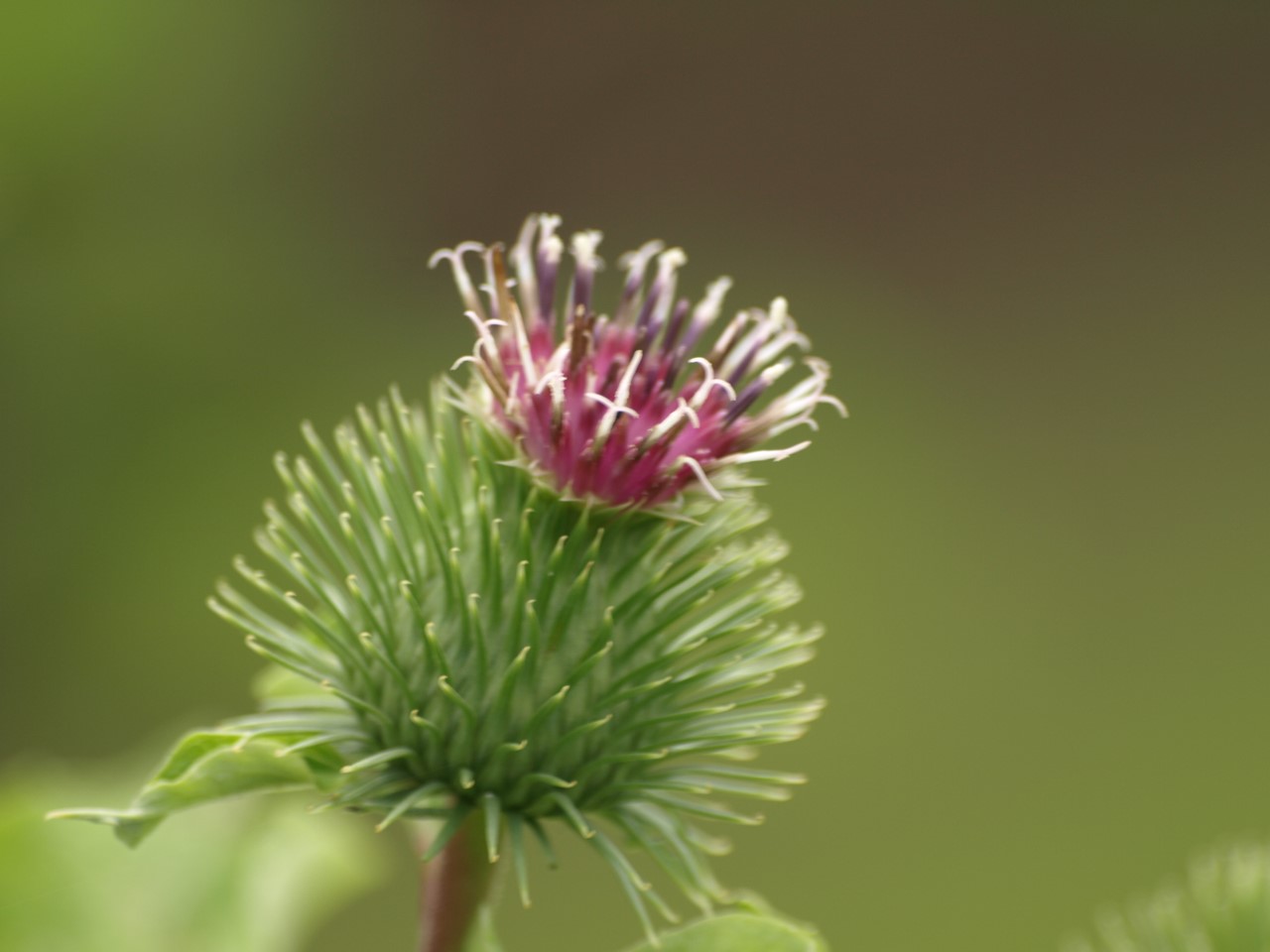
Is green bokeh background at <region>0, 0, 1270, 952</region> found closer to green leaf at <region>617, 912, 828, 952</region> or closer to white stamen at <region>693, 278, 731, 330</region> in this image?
white stamen at <region>693, 278, 731, 330</region>

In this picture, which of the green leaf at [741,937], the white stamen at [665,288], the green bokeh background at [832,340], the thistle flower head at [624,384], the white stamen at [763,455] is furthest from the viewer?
the green bokeh background at [832,340]

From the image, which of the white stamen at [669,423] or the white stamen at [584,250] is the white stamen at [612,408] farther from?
the white stamen at [584,250]

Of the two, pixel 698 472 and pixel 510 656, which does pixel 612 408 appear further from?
pixel 510 656

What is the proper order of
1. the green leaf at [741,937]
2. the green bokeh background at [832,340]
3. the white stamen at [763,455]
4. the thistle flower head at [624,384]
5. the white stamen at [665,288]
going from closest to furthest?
the green leaf at [741,937], the white stamen at [763,455], the thistle flower head at [624,384], the white stamen at [665,288], the green bokeh background at [832,340]

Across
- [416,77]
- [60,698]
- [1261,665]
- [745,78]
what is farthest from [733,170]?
[60,698]

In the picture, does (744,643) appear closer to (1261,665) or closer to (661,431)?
(661,431)

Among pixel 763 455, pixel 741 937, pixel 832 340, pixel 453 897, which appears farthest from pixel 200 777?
pixel 832 340

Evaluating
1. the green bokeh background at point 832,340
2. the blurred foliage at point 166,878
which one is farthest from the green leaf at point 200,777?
the green bokeh background at point 832,340
